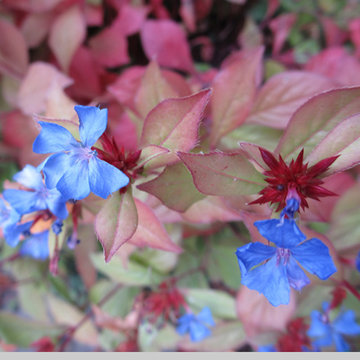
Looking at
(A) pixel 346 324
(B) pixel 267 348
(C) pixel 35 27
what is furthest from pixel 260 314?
(C) pixel 35 27

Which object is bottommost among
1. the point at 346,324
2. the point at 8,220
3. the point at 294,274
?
the point at 346,324

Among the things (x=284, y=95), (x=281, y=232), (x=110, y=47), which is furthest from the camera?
(x=110, y=47)

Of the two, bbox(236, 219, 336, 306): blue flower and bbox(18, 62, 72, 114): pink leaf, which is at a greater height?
bbox(236, 219, 336, 306): blue flower

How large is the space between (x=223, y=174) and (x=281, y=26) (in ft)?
3.52

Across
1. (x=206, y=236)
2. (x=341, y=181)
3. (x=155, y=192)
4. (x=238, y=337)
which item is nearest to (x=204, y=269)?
(x=206, y=236)

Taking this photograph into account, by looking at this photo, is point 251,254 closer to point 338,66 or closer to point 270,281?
point 270,281

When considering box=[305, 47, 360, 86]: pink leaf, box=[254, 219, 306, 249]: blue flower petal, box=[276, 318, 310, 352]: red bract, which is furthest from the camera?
box=[305, 47, 360, 86]: pink leaf

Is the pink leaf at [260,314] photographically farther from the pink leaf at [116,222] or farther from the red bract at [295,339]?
the pink leaf at [116,222]

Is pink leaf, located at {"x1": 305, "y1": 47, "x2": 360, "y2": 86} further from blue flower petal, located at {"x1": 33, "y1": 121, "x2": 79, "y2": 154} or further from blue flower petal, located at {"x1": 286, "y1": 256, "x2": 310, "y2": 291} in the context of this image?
blue flower petal, located at {"x1": 33, "y1": 121, "x2": 79, "y2": 154}

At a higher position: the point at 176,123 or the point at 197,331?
the point at 176,123

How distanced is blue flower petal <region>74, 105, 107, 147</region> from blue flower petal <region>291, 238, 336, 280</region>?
10.9 inches

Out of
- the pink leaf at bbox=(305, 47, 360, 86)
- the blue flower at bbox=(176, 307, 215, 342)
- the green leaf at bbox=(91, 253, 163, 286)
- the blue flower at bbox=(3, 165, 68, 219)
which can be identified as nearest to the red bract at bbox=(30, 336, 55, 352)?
the green leaf at bbox=(91, 253, 163, 286)

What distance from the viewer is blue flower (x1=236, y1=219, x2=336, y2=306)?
0.39 metres

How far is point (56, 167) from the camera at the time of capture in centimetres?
45
